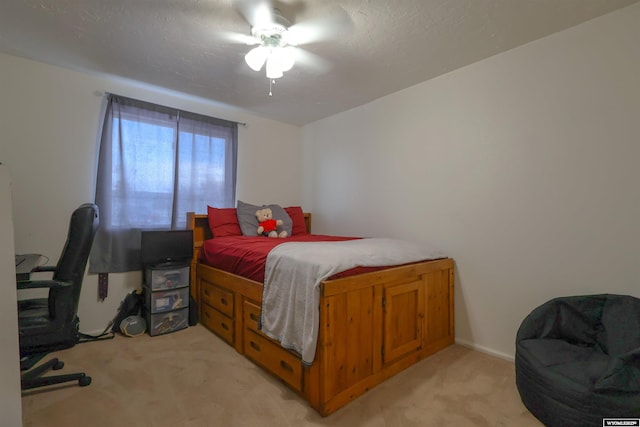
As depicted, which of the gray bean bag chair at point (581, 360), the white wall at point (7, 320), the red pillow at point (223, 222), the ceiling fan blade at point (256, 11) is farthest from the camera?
the red pillow at point (223, 222)

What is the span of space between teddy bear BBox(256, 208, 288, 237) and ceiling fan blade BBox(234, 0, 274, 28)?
181 cm

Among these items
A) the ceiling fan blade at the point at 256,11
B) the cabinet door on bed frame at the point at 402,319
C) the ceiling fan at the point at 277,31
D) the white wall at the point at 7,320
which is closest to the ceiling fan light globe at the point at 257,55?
the ceiling fan at the point at 277,31

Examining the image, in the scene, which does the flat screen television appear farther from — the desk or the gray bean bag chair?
the gray bean bag chair

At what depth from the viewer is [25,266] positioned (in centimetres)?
159

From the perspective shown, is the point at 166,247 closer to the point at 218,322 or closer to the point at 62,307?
the point at 218,322

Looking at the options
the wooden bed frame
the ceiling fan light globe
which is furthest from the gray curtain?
the ceiling fan light globe

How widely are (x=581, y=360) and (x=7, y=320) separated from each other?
258 centimetres

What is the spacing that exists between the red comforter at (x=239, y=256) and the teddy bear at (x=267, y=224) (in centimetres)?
36

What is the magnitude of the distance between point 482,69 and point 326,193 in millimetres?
2030

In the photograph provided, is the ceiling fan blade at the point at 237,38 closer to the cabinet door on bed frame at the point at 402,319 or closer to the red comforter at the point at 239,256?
the red comforter at the point at 239,256

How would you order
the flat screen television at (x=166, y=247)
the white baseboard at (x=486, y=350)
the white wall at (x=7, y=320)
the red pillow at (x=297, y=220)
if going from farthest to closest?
the red pillow at (x=297, y=220)
the flat screen television at (x=166, y=247)
the white baseboard at (x=486, y=350)
the white wall at (x=7, y=320)

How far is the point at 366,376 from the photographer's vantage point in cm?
170

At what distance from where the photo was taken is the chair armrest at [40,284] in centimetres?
144

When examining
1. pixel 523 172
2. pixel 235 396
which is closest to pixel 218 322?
pixel 235 396
